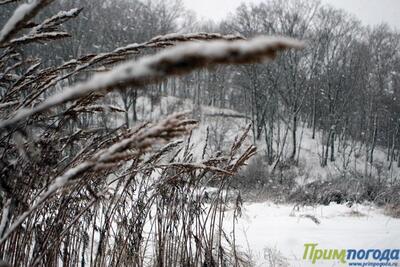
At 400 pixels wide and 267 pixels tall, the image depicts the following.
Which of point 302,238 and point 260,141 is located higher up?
point 302,238

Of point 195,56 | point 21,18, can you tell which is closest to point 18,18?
point 21,18

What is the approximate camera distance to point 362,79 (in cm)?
3044

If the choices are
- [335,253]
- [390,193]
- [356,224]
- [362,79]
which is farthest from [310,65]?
[335,253]

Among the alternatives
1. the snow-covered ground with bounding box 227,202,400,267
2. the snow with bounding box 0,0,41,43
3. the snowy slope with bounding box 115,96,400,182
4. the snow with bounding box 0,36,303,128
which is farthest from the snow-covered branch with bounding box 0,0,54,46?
the snowy slope with bounding box 115,96,400,182

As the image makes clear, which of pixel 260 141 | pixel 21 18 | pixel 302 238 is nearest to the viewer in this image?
pixel 21 18

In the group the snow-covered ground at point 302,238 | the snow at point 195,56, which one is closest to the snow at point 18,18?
the snow at point 195,56

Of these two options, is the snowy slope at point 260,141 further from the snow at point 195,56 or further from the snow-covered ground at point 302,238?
the snow at point 195,56

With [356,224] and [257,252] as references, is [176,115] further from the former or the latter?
[356,224]

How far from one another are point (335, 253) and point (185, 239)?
1945mm

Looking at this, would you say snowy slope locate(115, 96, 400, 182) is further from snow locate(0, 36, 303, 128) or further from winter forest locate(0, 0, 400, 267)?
snow locate(0, 36, 303, 128)

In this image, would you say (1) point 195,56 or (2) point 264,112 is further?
(2) point 264,112

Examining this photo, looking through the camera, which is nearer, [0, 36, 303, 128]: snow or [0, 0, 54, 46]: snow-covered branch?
[0, 36, 303, 128]: snow

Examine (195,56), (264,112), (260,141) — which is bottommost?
(260,141)

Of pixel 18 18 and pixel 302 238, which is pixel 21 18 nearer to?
pixel 18 18
